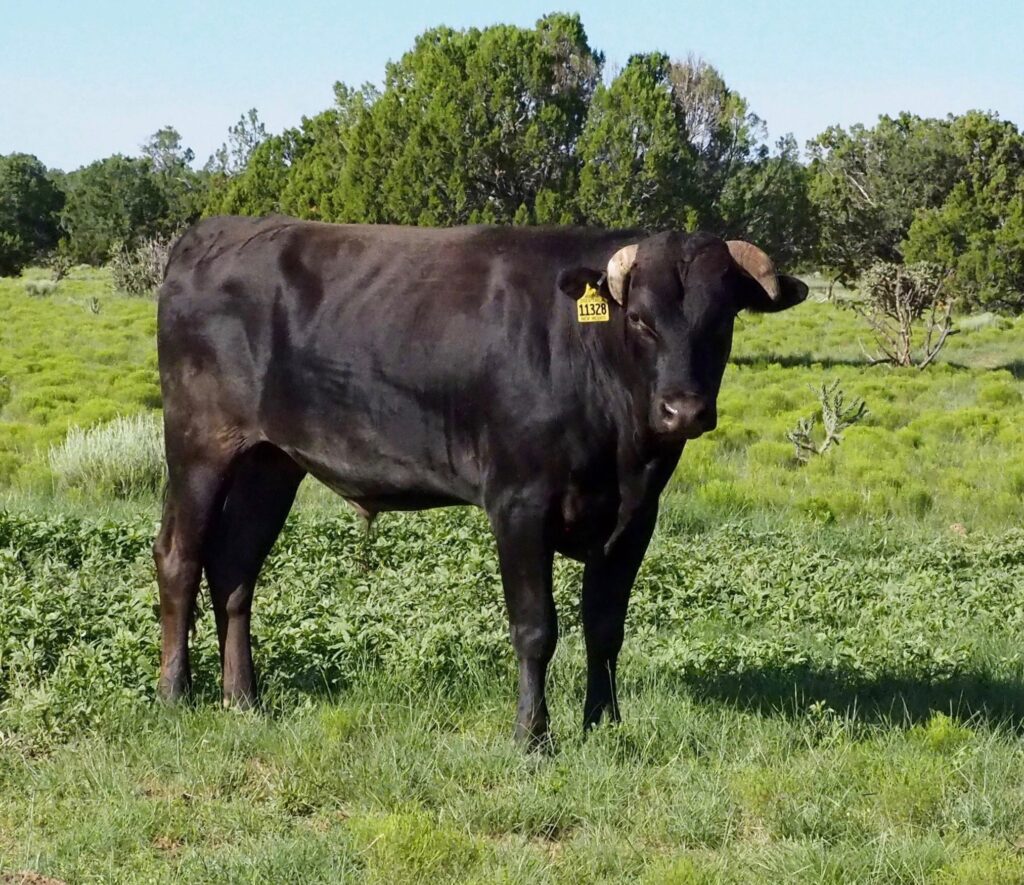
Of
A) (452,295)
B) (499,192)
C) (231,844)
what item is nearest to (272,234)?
(452,295)

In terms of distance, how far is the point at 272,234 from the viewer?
255 inches

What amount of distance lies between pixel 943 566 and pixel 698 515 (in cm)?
237

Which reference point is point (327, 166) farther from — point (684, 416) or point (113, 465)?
point (684, 416)

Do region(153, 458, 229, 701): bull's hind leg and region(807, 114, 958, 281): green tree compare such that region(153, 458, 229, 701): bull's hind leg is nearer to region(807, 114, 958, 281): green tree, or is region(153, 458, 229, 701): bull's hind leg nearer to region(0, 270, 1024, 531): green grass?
region(0, 270, 1024, 531): green grass

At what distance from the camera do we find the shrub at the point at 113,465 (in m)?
12.2

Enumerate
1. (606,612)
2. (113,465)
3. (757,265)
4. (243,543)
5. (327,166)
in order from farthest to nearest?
(327,166)
(113,465)
(243,543)
(606,612)
(757,265)

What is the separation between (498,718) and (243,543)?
1.49 metres

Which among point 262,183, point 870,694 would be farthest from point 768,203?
point 870,694

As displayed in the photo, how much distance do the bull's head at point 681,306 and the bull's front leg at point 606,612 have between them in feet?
2.14

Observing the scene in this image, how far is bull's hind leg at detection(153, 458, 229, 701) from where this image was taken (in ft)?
20.6

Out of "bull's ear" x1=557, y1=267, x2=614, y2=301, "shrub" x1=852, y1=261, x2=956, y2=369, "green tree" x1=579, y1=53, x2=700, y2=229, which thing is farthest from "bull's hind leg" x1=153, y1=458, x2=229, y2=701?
"green tree" x1=579, y1=53, x2=700, y2=229

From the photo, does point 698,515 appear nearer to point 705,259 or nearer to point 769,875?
point 705,259

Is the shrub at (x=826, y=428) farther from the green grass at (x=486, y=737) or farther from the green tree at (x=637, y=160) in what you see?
the green tree at (x=637, y=160)

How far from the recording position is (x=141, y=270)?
50.7 meters
